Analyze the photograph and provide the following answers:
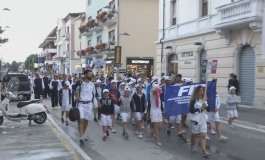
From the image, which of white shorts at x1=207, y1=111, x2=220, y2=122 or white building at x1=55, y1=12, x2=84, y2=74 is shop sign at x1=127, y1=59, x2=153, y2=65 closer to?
white building at x1=55, y1=12, x2=84, y2=74

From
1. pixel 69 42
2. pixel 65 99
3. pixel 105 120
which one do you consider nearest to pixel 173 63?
pixel 65 99

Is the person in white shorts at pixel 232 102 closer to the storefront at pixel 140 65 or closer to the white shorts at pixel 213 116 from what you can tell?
the white shorts at pixel 213 116

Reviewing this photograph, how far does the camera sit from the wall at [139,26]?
4104 cm

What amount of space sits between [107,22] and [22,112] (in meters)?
29.2

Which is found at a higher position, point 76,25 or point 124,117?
point 76,25

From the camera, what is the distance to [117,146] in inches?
395

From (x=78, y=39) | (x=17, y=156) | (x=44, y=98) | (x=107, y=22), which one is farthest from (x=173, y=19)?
(x=78, y=39)

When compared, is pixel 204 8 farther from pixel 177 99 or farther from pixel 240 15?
pixel 177 99

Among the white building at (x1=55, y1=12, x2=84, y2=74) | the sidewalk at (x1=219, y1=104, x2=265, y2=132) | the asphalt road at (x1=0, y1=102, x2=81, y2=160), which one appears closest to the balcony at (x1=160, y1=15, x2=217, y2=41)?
the sidewalk at (x1=219, y1=104, x2=265, y2=132)

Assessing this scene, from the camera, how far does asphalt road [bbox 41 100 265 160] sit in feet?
29.3

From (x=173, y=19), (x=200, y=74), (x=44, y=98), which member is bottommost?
(x=44, y=98)

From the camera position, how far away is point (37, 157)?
8.66 meters

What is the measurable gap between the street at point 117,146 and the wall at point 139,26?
28.4 metres

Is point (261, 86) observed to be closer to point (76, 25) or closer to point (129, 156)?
point (129, 156)
